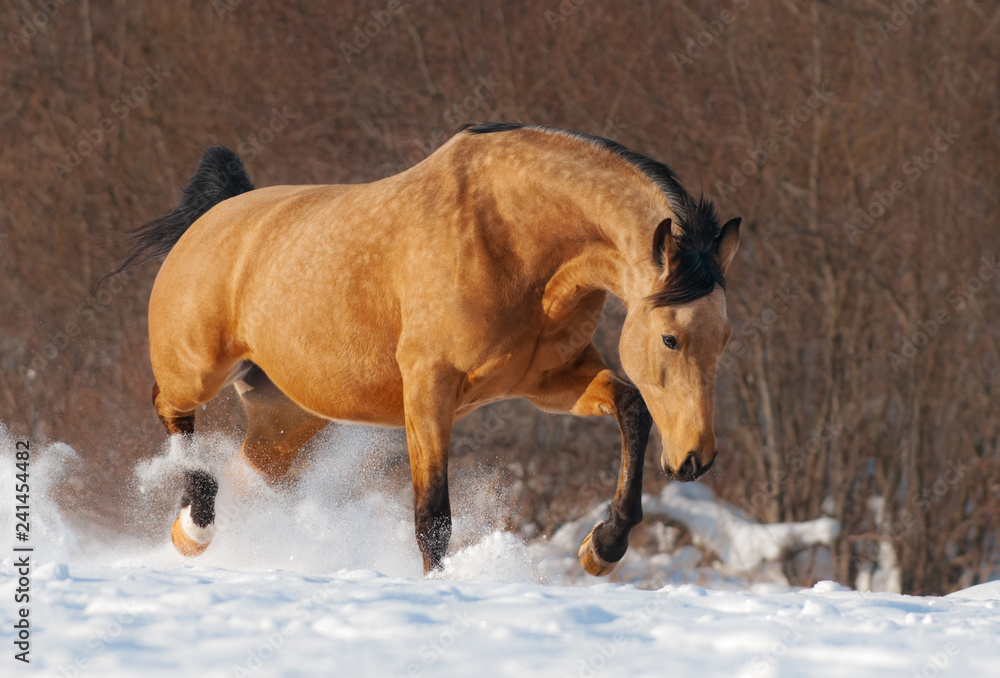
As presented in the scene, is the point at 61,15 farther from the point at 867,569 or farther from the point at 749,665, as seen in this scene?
the point at 749,665

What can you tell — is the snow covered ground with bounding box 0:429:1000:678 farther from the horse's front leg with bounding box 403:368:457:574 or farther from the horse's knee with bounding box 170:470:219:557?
the horse's knee with bounding box 170:470:219:557

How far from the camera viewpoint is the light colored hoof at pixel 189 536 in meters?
5.00

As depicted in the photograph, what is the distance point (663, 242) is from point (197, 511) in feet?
9.02

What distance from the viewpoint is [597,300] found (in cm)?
390
